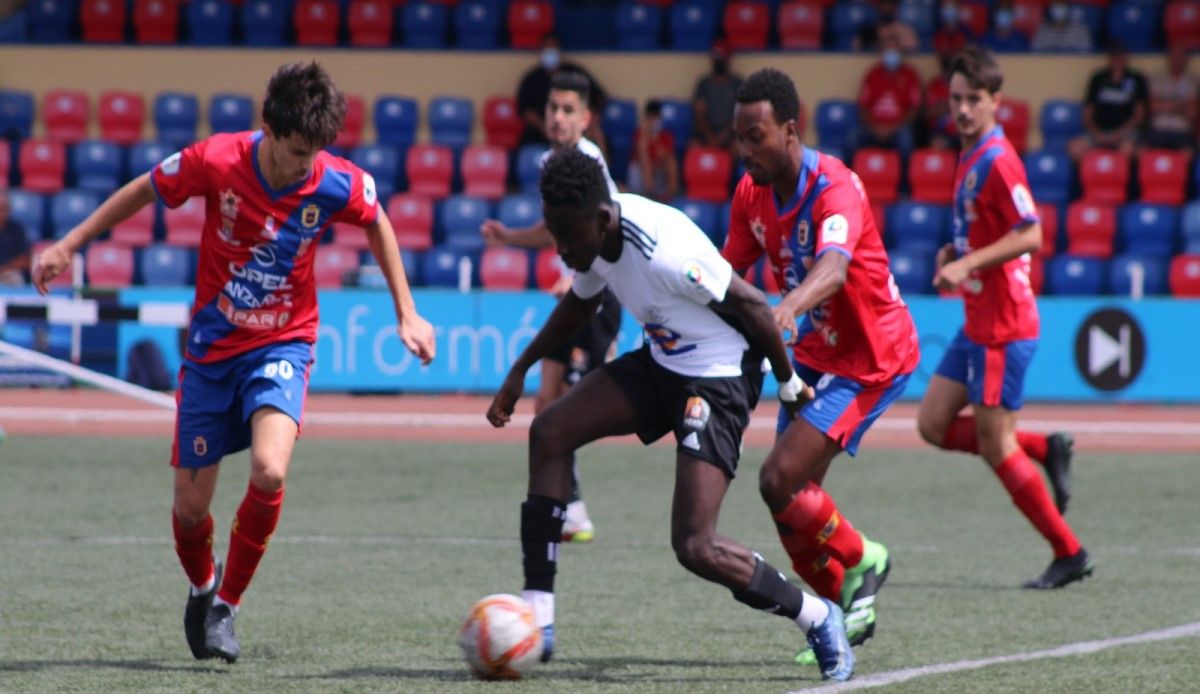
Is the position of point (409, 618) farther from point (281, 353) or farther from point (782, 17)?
point (782, 17)

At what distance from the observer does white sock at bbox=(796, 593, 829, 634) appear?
591 cm

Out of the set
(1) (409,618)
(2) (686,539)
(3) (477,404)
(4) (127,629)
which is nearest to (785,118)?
(2) (686,539)

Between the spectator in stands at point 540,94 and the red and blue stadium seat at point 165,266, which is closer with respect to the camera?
→ the red and blue stadium seat at point 165,266

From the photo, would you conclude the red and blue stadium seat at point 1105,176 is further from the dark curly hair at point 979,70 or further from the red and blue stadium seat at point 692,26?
the dark curly hair at point 979,70

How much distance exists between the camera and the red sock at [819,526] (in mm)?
6523

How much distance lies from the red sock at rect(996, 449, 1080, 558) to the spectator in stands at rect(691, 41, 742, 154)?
1260 centimetres

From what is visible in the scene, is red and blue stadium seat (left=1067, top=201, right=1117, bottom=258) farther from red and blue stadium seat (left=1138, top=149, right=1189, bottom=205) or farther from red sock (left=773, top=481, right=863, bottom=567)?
red sock (left=773, top=481, right=863, bottom=567)

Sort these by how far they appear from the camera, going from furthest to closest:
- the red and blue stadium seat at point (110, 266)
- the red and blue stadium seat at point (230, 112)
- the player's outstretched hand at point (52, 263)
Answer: the red and blue stadium seat at point (230, 112), the red and blue stadium seat at point (110, 266), the player's outstretched hand at point (52, 263)

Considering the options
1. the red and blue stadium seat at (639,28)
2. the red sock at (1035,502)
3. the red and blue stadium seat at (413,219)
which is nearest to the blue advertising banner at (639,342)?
the red and blue stadium seat at (413,219)

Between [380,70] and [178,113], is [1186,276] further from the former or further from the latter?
[178,113]

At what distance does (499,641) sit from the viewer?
5.75 metres

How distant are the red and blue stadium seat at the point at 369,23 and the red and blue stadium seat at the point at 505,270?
4.39 metres

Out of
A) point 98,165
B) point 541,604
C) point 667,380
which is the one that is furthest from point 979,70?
point 98,165

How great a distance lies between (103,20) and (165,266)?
4.86 metres
